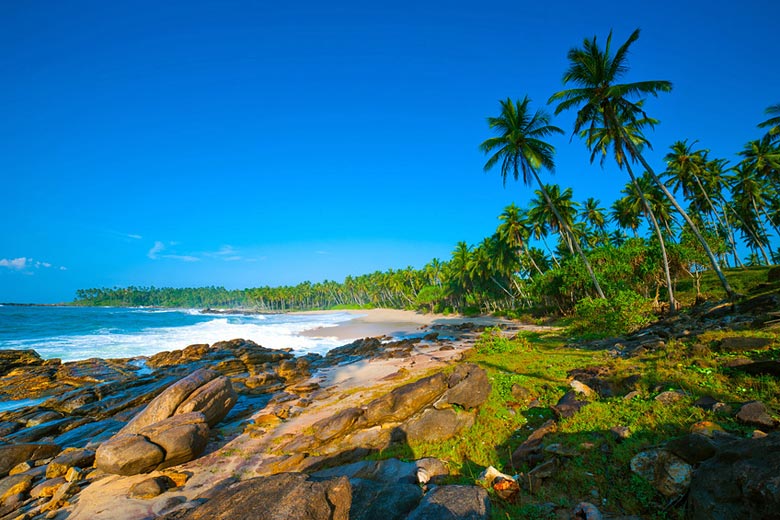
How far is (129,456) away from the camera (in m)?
7.78

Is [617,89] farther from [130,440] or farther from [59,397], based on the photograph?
[59,397]

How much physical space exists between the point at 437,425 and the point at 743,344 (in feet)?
27.3

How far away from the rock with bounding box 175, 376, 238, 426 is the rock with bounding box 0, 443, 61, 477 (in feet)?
13.4

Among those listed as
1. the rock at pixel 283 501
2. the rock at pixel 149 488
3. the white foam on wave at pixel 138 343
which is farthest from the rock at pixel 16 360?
the rock at pixel 283 501

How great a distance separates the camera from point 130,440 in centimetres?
811

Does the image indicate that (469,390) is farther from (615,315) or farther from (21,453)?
(21,453)

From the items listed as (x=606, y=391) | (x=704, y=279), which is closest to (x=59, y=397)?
(x=606, y=391)

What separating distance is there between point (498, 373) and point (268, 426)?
8243 millimetres

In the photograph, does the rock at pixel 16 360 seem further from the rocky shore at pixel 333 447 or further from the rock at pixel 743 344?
the rock at pixel 743 344

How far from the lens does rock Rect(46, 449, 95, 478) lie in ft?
27.7

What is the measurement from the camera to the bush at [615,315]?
16.5 metres

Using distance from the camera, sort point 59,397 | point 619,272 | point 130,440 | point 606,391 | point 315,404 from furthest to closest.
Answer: point 619,272 → point 59,397 → point 315,404 → point 130,440 → point 606,391

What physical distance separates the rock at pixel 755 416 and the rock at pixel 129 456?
1199cm

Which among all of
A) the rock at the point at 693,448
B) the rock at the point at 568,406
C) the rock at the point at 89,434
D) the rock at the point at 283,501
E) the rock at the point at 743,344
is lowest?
the rock at the point at 89,434
